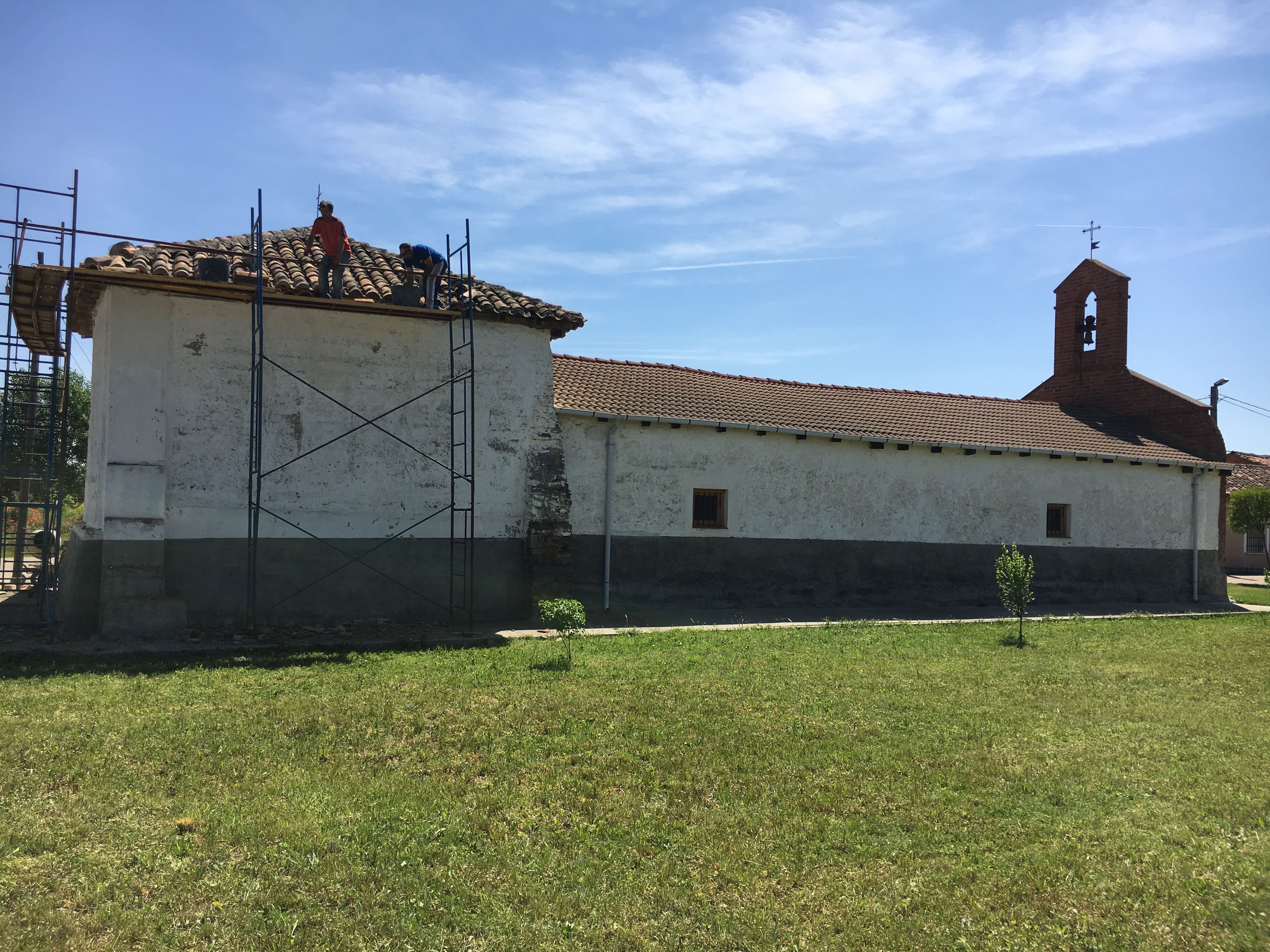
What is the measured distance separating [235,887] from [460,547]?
30.4 feet

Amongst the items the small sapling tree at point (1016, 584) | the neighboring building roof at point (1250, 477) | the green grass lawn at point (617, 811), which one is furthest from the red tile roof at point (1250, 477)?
the green grass lawn at point (617, 811)

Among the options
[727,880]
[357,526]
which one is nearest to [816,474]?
[357,526]

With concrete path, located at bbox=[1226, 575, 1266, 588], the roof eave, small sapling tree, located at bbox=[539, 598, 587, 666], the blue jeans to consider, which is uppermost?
the blue jeans

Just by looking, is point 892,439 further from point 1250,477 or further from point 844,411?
point 1250,477

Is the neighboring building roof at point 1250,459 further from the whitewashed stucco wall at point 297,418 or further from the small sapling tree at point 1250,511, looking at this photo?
the whitewashed stucco wall at point 297,418

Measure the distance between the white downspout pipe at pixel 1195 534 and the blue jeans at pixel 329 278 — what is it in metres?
19.0

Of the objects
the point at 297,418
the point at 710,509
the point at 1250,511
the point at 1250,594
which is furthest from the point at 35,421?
the point at 1250,511

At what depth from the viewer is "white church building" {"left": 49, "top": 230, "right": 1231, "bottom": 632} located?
11781 millimetres

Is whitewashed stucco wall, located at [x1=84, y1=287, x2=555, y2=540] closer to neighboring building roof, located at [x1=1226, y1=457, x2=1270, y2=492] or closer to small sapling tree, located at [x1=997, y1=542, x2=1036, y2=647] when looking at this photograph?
small sapling tree, located at [x1=997, y1=542, x2=1036, y2=647]

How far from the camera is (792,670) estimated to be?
33.4 feet

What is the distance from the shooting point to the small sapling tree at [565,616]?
1066 cm

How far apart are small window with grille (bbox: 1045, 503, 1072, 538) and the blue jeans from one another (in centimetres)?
1517

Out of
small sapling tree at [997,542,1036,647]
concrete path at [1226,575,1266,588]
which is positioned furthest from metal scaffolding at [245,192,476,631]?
concrete path at [1226,575,1266,588]

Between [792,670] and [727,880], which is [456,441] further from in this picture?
[727,880]
